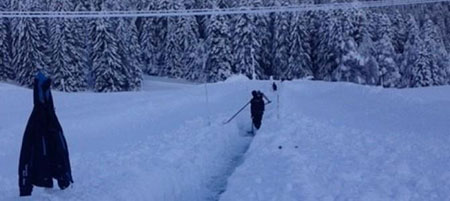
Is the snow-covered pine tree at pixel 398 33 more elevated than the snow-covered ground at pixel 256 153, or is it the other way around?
the snow-covered ground at pixel 256 153

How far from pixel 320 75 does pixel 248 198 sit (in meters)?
54.8

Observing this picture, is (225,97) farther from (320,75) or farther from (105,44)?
(320,75)

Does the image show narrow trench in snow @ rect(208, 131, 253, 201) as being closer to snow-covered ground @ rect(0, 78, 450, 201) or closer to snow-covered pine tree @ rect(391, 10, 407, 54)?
snow-covered ground @ rect(0, 78, 450, 201)

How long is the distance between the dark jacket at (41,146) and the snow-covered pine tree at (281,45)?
53.8 meters

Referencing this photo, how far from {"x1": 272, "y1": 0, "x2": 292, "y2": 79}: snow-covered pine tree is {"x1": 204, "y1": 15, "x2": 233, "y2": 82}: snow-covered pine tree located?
5167 millimetres

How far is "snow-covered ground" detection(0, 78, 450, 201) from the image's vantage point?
10.1 m

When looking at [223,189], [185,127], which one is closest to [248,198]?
[223,189]

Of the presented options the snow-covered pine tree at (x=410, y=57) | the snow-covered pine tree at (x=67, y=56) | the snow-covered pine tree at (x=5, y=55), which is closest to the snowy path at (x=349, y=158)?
the snow-covered pine tree at (x=67, y=56)

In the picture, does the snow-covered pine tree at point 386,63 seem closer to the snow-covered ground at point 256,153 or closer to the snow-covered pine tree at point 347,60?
the snow-covered pine tree at point 347,60

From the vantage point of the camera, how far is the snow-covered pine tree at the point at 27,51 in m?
56.1

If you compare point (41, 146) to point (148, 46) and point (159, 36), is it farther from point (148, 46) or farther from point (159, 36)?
point (159, 36)

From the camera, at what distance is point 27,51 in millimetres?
56062

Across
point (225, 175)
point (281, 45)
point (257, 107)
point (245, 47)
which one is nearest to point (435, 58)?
point (281, 45)

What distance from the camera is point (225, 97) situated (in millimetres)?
34688
